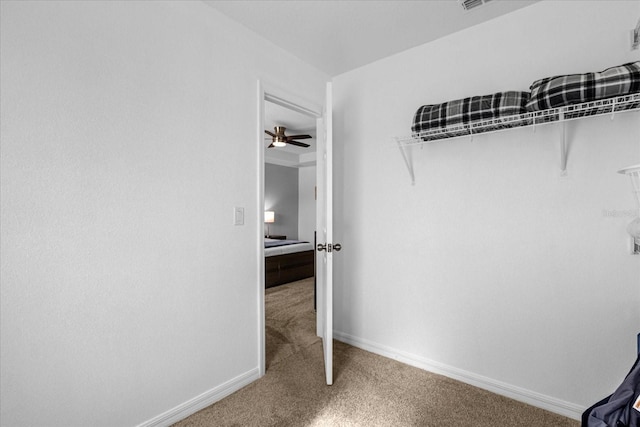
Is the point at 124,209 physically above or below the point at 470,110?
below

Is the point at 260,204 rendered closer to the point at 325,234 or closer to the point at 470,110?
the point at 325,234

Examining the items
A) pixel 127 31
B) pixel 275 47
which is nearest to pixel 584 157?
pixel 275 47

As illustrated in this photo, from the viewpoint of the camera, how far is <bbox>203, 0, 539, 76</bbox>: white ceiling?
194 centimetres

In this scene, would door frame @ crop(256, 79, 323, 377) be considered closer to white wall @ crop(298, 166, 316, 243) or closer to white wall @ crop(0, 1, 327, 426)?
white wall @ crop(0, 1, 327, 426)

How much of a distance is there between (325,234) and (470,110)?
123cm

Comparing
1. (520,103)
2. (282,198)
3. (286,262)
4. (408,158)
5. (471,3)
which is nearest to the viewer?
(520,103)

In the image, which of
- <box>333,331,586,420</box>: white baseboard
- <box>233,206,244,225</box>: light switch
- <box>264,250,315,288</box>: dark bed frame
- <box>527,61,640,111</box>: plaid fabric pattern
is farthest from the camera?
<box>264,250,315,288</box>: dark bed frame

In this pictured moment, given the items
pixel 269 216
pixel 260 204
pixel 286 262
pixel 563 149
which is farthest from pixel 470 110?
pixel 269 216

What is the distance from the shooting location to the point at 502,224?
81.0 inches

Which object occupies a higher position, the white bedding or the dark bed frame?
the white bedding

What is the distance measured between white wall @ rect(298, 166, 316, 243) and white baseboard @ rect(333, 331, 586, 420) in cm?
447

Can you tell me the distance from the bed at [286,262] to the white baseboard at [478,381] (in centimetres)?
239

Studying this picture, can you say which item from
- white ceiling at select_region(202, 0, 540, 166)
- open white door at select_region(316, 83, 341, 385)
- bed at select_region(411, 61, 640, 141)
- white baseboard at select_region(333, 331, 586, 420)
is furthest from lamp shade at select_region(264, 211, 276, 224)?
bed at select_region(411, 61, 640, 141)

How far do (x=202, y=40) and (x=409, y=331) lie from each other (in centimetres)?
246
